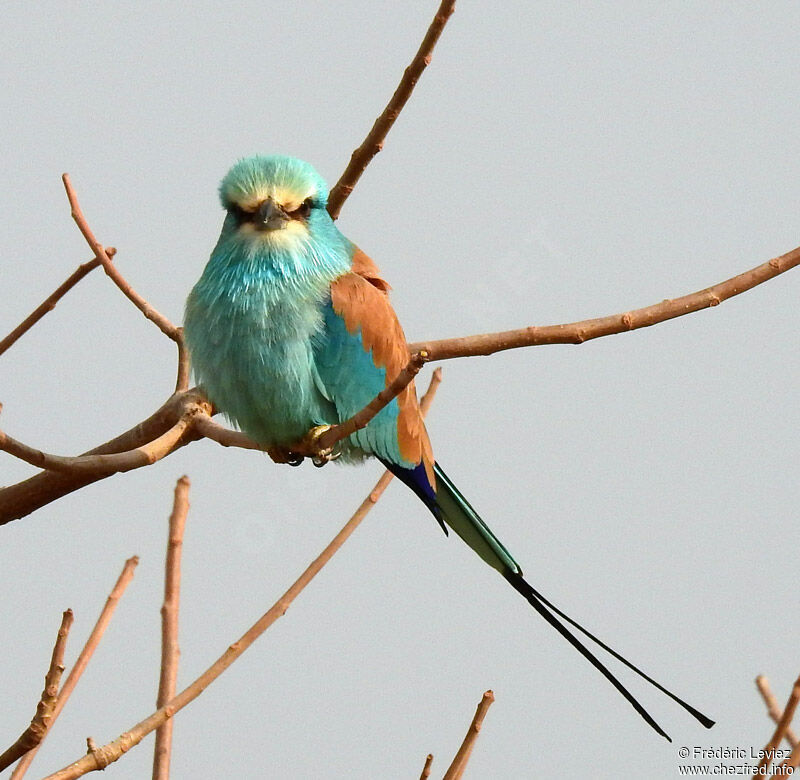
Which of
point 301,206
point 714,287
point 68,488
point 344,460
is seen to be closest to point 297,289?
point 301,206

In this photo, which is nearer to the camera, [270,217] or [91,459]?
[91,459]

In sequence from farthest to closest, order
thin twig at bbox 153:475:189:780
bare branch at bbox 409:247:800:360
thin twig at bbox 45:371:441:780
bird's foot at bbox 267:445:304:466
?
bird's foot at bbox 267:445:304:466 < bare branch at bbox 409:247:800:360 < thin twig at bbox 153:475:189:780 < thin twig at bbox 45:371:441:780

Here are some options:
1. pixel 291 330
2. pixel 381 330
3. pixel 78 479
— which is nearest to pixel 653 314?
pixel 381 330

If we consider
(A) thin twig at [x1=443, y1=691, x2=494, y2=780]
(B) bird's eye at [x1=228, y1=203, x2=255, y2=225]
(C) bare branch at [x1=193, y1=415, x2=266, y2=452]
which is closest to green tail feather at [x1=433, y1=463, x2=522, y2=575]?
(C) bare branch at [x1=193, y1=415, x2=266, y2=452]

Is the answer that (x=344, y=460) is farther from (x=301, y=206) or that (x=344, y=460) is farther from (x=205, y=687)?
(x=205, y=687)

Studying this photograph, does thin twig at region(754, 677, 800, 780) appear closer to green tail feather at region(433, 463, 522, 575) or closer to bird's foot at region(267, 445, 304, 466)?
green tail feather at region(433, 463, 522, 575)

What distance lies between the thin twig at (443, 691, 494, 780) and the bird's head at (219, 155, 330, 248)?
128cm

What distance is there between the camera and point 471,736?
6.36ft

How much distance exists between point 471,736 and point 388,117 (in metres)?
1.57

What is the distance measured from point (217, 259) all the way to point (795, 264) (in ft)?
4.43

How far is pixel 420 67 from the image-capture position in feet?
9.07

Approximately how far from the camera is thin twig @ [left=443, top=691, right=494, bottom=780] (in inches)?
75.0

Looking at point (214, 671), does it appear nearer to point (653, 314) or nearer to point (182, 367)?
point (653, 314)

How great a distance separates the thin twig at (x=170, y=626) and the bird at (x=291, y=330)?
0.40m
